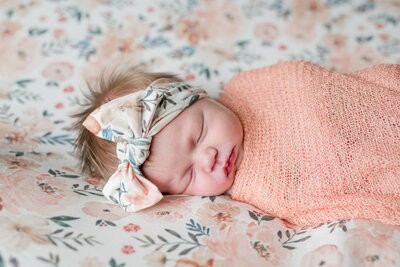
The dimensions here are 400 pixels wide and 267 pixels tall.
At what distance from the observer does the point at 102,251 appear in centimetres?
97

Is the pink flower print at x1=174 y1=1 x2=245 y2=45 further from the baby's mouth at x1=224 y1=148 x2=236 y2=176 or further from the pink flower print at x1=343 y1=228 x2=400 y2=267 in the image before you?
the pink flower print at x1=343 y1=228 x2=400 y2=267

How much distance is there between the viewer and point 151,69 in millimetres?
1758

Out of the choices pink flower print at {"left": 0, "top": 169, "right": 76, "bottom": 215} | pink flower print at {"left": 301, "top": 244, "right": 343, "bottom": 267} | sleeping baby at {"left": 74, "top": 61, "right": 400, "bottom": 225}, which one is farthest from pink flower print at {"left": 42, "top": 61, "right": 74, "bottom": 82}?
pink flower print at {"left": 301, "top": 244, "right": 343, "bottom": 267}

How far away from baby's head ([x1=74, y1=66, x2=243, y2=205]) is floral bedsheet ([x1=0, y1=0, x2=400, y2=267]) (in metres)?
0.05

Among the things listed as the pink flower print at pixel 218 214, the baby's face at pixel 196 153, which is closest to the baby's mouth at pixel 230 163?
the baby's face at pixel 196 153

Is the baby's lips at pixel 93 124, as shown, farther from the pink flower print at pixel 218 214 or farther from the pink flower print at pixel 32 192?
the pink flower print at pixel 218 214

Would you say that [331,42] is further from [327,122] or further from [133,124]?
[133,124]

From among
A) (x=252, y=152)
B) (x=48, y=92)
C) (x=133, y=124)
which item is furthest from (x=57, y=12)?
(x=252, y=152)

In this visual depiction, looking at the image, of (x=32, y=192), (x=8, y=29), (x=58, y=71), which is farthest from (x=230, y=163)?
(x=8, y=29)

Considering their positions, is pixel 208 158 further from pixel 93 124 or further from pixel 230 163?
pixel 93 124

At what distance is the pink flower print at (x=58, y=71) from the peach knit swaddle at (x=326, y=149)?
32.3 inches

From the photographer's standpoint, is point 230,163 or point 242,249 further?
point 230,163

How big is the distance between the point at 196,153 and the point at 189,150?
0.08ft

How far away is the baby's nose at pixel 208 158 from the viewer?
1227 mm
